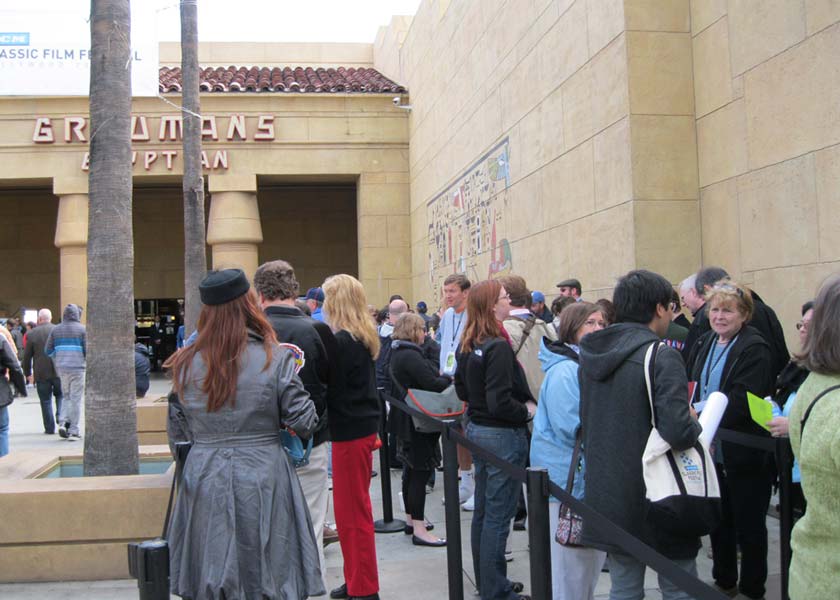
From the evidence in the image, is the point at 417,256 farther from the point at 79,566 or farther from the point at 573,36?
the point at 79,566

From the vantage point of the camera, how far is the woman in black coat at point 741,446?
14.8 ft

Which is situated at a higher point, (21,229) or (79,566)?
(21,229)

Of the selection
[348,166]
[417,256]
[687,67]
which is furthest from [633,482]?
[348,166]

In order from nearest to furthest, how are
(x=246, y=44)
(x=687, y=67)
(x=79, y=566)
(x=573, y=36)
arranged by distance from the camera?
(x=79, y=566)
(x=687, y=67)
(x=573, y=36)
(x=246, y=44)

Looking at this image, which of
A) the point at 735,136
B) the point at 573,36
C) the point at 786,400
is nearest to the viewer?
the point at 786,400

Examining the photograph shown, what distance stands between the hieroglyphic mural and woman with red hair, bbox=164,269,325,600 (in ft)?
27.8

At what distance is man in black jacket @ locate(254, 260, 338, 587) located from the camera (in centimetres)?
418

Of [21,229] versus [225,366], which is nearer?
[225,366]

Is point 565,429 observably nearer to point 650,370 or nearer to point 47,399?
point 650,370

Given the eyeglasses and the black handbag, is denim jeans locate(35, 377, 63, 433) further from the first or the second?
the eyeglasses

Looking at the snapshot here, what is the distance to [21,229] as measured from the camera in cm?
2461

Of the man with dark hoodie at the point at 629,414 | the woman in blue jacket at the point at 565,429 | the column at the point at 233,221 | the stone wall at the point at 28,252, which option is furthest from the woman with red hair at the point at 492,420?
the stone wall at the point at 28,252

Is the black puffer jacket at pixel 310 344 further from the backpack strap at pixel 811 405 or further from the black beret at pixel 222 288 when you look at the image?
the backpack strap at pixel 811 405

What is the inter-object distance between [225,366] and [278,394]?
0.24 meters
